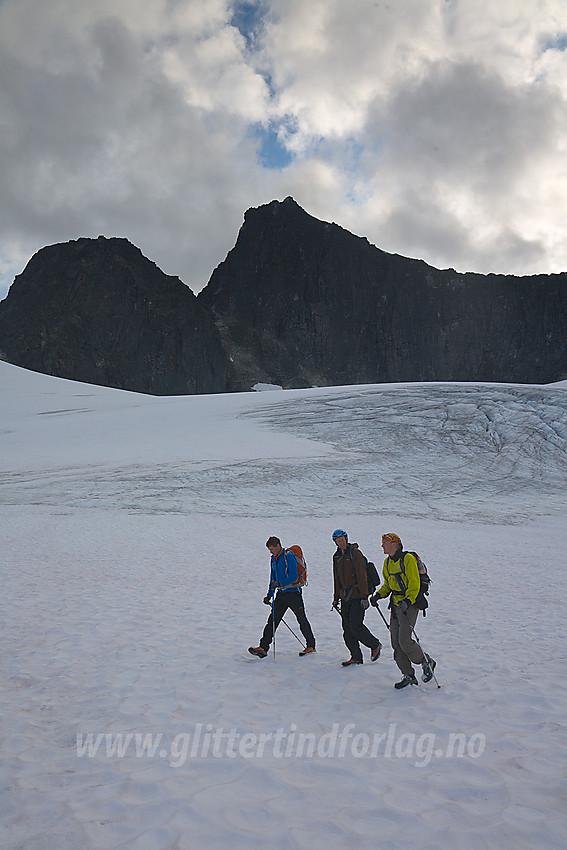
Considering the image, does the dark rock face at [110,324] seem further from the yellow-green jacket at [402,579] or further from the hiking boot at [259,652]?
the yellow-green jacket at [402,579]

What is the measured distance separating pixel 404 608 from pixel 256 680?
1.93 meters

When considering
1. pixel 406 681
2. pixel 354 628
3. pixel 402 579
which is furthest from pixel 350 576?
pixel 406 681

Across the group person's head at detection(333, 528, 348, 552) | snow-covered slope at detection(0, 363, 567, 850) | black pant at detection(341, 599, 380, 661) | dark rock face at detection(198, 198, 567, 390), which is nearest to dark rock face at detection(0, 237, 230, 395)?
dark rock face at detection(198, 198, 567, 390)

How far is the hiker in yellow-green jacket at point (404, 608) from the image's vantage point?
5.95 metres

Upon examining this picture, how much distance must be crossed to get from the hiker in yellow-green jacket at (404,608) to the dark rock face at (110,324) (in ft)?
383

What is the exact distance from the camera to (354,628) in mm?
6727

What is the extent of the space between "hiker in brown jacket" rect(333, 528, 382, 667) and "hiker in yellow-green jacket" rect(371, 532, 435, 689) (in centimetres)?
52

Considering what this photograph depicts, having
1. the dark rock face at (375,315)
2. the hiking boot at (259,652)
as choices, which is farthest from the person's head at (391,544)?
the dark rock face at (375,315)

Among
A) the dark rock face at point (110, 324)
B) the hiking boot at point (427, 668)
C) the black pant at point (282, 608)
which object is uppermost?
the dark rock face at point (110, 324)

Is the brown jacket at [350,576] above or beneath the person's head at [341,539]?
beneath

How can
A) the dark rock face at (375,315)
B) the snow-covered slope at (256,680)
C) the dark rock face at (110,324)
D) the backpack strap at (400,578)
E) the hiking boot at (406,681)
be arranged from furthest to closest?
the dark rock face at (375,315), the dark rock face at (110,324), the backpack strap at (400,578), the hiking boot at (406,681), the snow-covered slope at (256,680)

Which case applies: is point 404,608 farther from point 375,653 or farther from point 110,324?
point 110,324

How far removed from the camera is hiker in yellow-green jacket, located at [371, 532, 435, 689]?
5945 millimetres

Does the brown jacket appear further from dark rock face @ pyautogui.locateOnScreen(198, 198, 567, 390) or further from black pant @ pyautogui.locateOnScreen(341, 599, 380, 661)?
dark rock face @ pyautogui.locateOnScreen(198, 198, 567, 390)
